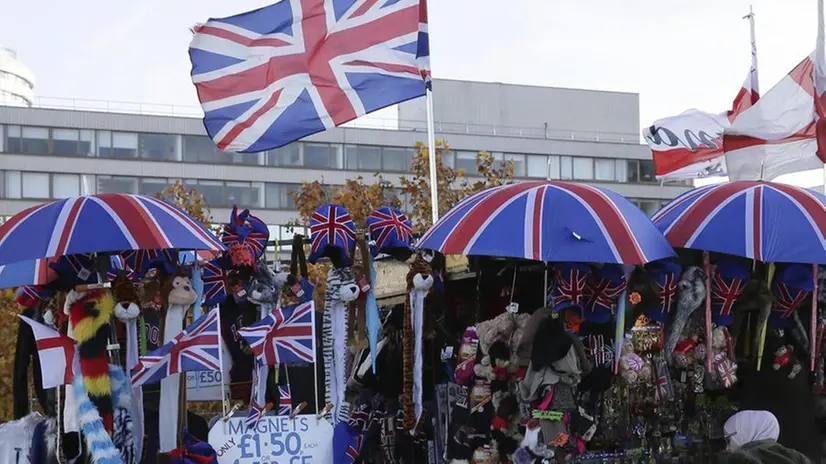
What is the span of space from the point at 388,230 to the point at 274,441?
1820 millimetres

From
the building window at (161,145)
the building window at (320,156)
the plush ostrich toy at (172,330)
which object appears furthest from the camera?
the building window at (320,156)

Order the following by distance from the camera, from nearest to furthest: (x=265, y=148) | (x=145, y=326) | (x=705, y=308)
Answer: (x=705, y=308), (x=145, y=326), (x=265, y=148)

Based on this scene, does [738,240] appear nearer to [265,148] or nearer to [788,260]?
[788,260]

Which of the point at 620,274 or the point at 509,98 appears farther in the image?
the point at 509,98

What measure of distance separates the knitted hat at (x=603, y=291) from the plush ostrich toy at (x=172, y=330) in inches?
119

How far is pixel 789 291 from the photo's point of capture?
902 centimetres

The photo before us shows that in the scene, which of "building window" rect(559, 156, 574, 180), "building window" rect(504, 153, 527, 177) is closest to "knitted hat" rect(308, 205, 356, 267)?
"building window" rect(504, 153, 527, 177)

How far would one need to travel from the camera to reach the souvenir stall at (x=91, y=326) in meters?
7.83

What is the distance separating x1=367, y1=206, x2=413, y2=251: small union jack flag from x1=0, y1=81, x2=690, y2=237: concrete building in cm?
3457

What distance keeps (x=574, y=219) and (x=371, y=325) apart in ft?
6.89

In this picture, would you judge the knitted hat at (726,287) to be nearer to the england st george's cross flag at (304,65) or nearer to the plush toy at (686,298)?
the plush toy at (686,298)

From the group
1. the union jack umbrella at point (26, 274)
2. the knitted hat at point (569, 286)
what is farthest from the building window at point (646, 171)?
the union jack umbrella at point (26, 274)

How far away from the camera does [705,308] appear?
346 inches

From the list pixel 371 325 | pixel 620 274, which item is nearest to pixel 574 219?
A: pixel 620 274
